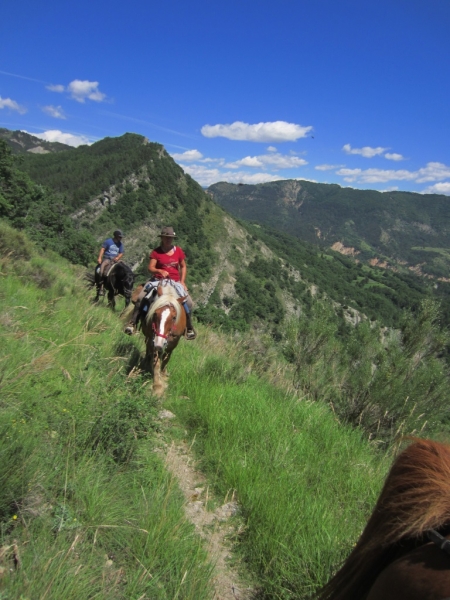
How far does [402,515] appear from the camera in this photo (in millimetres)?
1375

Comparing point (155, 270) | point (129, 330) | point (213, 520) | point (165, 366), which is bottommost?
point (213, 520)

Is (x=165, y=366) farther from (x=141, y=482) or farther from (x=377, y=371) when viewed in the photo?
(x=377, y=371)

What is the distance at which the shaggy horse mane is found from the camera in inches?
228

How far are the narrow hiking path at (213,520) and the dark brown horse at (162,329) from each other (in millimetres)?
1582

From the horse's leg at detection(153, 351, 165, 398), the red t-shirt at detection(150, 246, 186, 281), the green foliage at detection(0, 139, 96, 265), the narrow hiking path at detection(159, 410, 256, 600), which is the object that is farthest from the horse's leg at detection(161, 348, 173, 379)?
the green foliage at detection(0, 139, 96, 265)

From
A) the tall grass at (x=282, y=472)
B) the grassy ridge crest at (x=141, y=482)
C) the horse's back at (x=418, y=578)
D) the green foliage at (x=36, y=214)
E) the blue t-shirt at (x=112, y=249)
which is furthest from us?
the green foliage at (x=36, y=214)

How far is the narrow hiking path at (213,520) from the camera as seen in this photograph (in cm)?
226

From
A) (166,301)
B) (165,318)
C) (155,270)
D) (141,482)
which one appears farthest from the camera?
(155,270)

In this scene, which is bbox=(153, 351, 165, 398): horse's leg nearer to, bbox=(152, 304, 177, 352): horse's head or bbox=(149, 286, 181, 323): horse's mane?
bbox=(152, 304, 177, 352): horse's head

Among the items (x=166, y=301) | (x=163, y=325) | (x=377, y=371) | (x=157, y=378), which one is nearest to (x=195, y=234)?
(x=377, y=371)

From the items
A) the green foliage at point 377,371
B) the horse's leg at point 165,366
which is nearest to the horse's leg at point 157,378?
the horse's leg at point 165,366

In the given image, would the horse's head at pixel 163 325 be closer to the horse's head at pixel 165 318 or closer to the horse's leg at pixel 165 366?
the horse's head at pixel 165 318

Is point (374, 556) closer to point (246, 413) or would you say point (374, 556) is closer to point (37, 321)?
point (246, 413)

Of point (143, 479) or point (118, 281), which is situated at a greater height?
point (118, 281)
